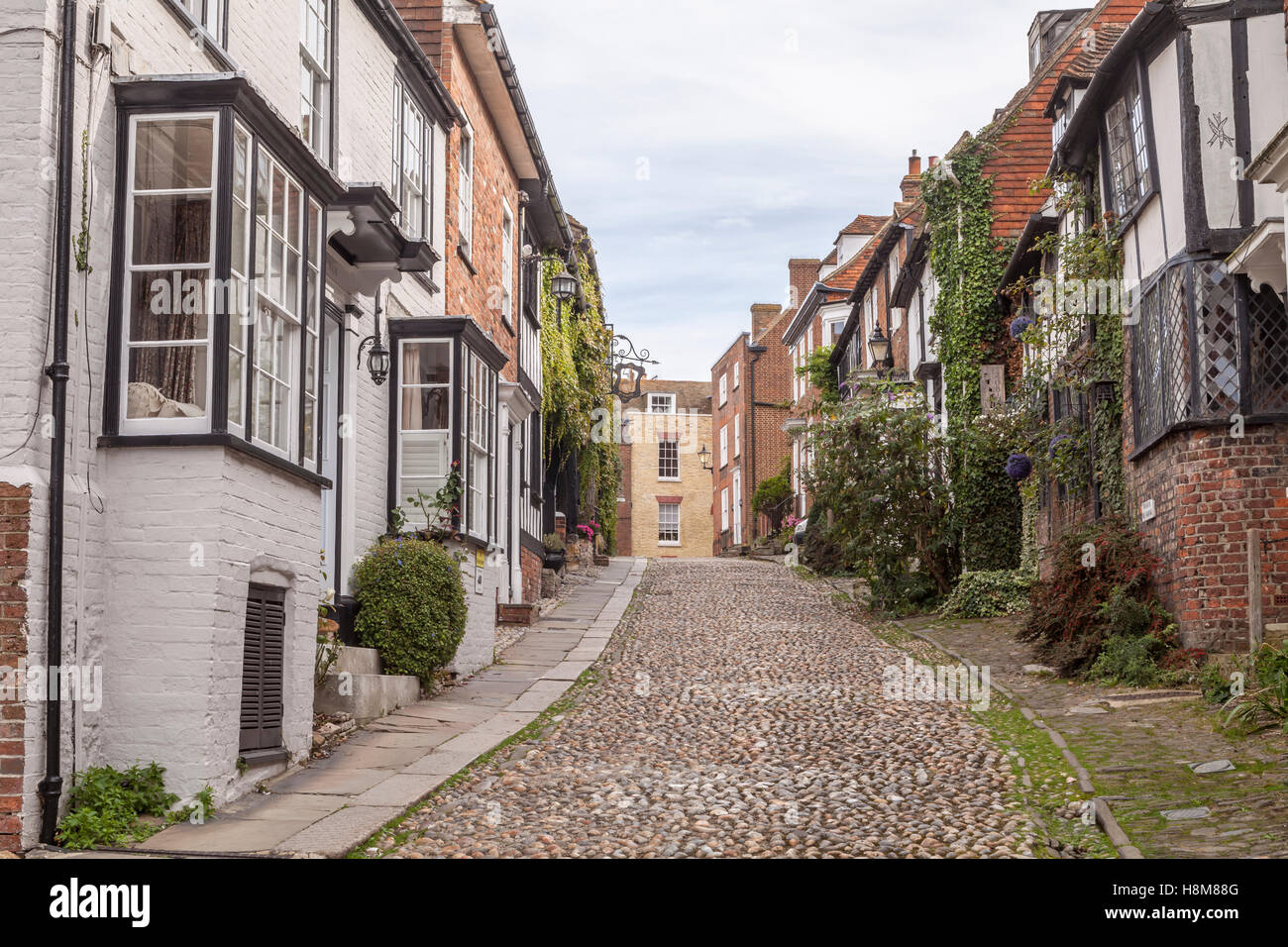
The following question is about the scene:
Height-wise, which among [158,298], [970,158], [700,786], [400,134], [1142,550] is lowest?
[700,786]

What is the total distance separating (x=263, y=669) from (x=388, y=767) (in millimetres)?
1119

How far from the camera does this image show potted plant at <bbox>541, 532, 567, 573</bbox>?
2322 cm

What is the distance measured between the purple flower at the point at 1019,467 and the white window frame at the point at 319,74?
1057cm

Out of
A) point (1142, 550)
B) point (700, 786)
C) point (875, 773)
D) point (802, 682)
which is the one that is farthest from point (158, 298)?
→ point (1142, 550)

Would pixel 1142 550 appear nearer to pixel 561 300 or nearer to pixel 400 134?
pixel 400 134

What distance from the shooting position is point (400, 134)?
534 inches

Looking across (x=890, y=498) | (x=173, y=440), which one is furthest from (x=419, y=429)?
(x=890, y=498)

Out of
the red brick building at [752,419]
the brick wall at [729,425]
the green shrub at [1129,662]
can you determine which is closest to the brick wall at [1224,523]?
the green shrub at [1129,662]

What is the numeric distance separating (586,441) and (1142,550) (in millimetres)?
16034

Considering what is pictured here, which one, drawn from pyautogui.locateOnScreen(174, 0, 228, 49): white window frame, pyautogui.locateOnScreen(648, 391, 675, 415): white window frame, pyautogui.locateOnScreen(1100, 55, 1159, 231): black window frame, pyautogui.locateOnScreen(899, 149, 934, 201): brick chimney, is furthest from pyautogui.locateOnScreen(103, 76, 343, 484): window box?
pyautogui.locateOnScreen(648, 391, 675, 415): white window frame

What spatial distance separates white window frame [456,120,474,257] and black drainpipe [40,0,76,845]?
28.5ft

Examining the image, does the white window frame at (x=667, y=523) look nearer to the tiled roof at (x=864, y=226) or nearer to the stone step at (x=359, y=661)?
the tiled roof at (x=864, y=226)

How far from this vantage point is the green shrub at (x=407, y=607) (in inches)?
443

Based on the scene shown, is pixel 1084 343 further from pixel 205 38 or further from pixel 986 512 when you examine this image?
pixel 205 38
